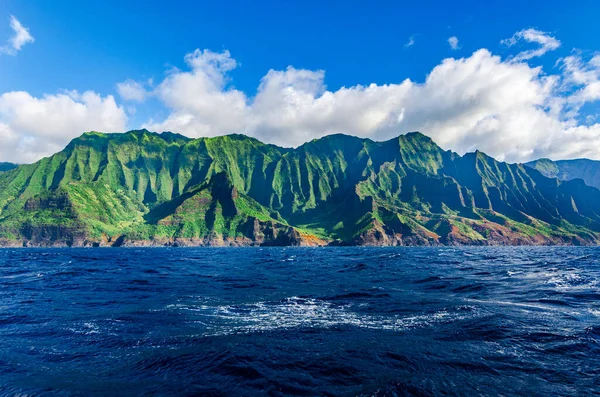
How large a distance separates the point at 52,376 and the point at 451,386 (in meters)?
20.5

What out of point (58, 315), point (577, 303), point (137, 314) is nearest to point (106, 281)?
point (58, 315)

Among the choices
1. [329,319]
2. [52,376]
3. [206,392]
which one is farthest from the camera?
[329,319]

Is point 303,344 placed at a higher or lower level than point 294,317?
higher

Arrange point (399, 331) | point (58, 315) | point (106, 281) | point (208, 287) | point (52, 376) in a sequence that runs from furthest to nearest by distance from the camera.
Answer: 1. point (106, 281)
2. point (208, 287)
3. point (58, 315)
4. point (399, 331)
5. point (52, 376)

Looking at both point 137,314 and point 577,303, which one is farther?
point 577,303

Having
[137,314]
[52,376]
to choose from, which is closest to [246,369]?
[52,376]

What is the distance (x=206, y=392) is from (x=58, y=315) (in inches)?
916

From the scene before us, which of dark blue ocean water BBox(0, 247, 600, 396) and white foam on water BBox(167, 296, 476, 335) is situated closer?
dark blue ocean water BBox(0, 247, 600, 396)

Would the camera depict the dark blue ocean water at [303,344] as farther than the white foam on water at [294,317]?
No

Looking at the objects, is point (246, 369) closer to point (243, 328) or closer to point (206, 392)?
point (206, 392)

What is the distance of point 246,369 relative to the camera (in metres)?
17.7

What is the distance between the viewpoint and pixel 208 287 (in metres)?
47.1

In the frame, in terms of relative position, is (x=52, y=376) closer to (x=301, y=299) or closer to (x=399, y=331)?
(x=399, y=331)

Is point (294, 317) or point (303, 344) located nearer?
point (303, 344)
